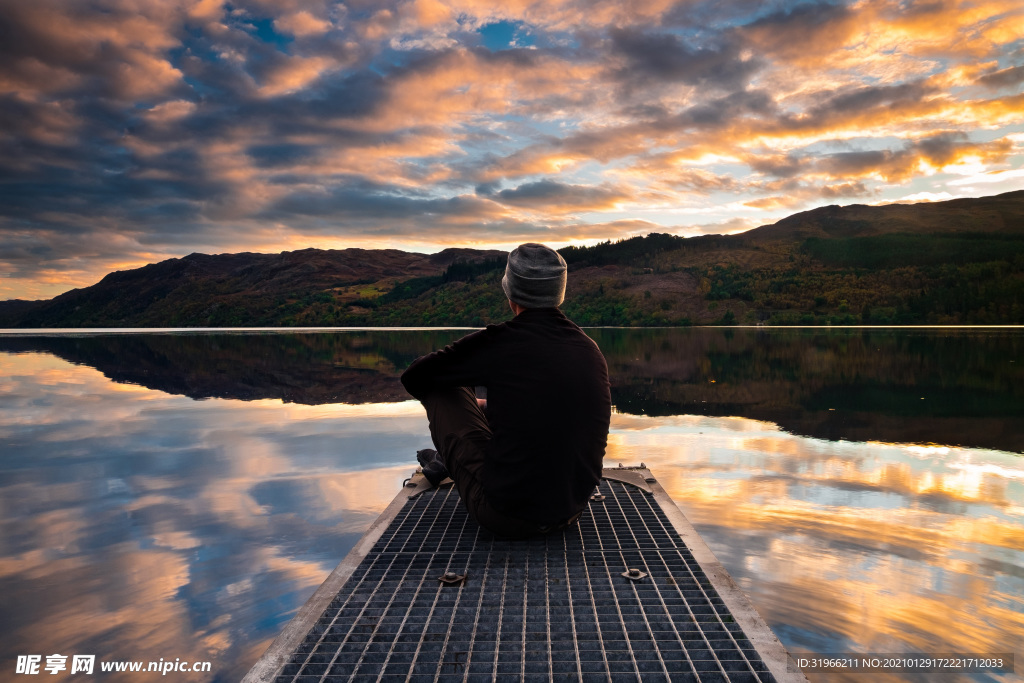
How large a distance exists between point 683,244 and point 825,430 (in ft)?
408

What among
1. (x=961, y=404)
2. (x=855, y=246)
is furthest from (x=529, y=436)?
(x=855, y=246)

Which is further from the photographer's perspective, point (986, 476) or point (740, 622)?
point (986, 476)

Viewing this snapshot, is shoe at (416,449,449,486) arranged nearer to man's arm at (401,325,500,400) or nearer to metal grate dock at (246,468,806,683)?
metal grate dock at (246,468,806,683)

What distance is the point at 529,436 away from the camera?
3.93 meters

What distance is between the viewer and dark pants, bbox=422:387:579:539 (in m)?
4.34

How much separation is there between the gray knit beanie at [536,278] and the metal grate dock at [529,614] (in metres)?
1.68

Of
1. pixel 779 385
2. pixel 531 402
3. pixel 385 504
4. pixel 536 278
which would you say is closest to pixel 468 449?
pixel 531 402

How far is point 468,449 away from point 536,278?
1.27 m

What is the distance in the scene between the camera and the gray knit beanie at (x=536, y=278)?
422cm

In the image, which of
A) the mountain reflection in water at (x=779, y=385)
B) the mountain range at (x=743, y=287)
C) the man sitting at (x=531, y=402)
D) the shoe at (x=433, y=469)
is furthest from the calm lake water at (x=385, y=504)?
the mountain range at (x=743, y=287)

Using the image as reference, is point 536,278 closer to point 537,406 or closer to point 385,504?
point 537,406

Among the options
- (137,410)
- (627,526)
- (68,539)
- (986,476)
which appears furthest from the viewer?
(137,410)

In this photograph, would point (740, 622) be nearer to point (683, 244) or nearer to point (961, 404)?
point (961, 404)

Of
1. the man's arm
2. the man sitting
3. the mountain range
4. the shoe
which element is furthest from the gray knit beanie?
the mountain range
